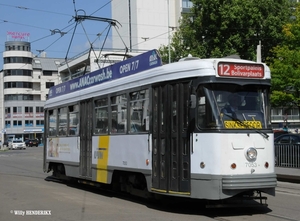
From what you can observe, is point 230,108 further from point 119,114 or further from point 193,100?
point 119,114

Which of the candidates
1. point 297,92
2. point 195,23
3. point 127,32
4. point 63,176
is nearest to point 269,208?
point 63,176

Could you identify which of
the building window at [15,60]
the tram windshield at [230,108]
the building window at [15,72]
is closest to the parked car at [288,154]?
the tram windshield at [230,108]

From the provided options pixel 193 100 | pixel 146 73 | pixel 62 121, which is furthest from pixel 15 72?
pixel 193 100

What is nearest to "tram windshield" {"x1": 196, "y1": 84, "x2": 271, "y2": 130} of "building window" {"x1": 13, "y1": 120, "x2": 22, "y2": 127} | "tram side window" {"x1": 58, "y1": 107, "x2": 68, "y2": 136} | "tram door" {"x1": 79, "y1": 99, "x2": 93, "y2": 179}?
"tram door" {"x1": 79, "y1": 99, "x2": 93, "y2": 179}

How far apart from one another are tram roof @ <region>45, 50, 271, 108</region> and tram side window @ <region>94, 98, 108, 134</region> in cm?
25

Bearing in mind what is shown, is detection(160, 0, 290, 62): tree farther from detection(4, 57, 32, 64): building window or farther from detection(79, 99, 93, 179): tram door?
detection(4, 57, 32, 64): building window

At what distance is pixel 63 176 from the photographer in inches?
675

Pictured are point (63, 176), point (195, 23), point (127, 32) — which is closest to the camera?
point (63, 176)

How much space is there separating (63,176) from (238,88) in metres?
9.00

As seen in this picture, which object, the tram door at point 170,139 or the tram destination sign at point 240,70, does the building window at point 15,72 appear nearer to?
the tram door at point 170,139

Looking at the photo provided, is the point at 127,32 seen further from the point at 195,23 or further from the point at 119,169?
the point at 119,169

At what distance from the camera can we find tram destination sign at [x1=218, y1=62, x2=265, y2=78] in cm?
994

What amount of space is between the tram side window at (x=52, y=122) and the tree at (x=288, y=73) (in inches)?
739

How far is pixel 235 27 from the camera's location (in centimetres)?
3731
